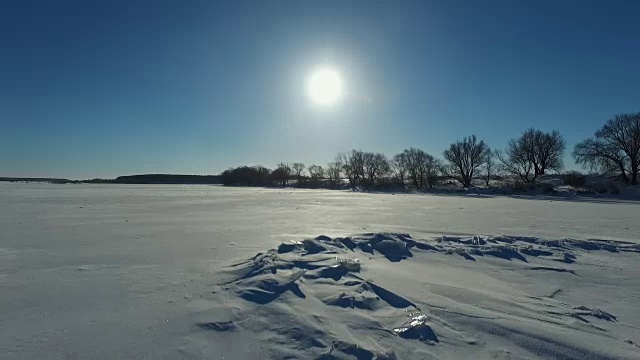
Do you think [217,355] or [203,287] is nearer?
[217,355]

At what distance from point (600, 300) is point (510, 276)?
1197 mm

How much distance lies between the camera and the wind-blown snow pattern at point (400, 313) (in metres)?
2.97

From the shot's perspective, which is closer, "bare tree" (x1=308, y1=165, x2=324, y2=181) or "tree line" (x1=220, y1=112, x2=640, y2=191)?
"tree line" (x1=220, y1=112, x2=640, y2=191)

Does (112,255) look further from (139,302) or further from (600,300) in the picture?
(600,300)

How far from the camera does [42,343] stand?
2891mm

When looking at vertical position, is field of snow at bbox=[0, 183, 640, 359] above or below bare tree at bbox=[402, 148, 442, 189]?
below

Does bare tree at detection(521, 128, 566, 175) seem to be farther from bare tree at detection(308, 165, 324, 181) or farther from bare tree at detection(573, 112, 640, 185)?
bare tree at detection(308, 165, 324, 181)

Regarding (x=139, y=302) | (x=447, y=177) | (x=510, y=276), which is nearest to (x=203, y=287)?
(x=139, y=302)

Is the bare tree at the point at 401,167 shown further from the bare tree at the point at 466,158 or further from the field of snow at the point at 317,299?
the field of snow at the point at 317,299

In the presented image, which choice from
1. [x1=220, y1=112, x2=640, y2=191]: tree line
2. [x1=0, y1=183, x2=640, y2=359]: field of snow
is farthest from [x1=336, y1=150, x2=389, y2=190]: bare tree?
[x1=0, y1=183, x2=640, y2=359]: field of snow

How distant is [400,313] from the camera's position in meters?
3.69

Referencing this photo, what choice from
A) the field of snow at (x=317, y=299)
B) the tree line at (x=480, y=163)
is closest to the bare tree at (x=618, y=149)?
the tree line at (x=480, y=163)

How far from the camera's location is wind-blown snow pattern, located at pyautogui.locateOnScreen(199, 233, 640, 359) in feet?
9.75

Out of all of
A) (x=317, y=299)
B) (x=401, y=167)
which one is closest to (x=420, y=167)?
(x=401, y=167)
